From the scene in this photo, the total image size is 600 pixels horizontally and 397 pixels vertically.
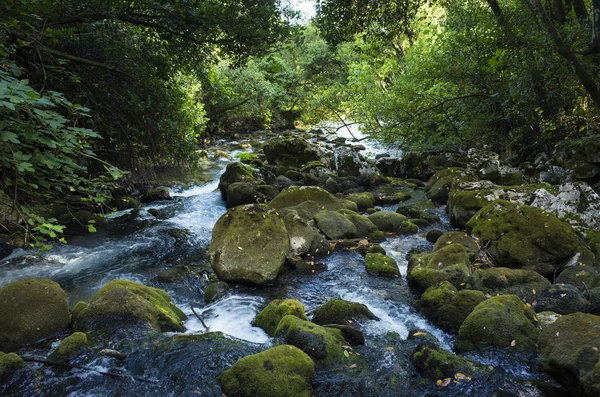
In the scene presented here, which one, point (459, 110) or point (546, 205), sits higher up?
point (459, 110)

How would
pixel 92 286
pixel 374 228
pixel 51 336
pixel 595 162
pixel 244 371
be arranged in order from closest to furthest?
1. pixel 244 371
2. pixel 51 336
3. pixel 92 286
4. pixel 374 228
5. pixel 595 162

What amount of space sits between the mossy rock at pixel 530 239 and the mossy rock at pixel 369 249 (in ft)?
6.48

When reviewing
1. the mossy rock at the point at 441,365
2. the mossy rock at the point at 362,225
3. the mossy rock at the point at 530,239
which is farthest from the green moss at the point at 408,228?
the mossy rock at the point at 441,365

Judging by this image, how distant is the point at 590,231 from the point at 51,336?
9.17 meters

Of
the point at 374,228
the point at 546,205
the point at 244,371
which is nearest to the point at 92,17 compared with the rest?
the point at 244,371

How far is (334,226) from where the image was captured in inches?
356

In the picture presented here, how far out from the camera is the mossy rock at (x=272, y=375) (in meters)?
3.69

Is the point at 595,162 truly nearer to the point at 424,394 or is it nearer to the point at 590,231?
the point at 590,231

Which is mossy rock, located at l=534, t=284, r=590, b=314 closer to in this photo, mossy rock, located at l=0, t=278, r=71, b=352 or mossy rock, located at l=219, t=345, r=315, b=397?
mossy rock, located at l=219, t=345, r=315, b=397

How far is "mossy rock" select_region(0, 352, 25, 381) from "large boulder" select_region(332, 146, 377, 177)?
518 inches

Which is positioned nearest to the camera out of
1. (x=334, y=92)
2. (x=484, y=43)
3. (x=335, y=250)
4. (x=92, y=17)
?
(x=92, y=17)

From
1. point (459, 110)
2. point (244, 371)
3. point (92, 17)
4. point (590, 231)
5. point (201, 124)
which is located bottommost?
point (590, 231)

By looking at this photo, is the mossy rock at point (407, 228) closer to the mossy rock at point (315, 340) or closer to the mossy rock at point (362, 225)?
the mossy rock at point (362, 225)

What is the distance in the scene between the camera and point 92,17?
21.0ft
